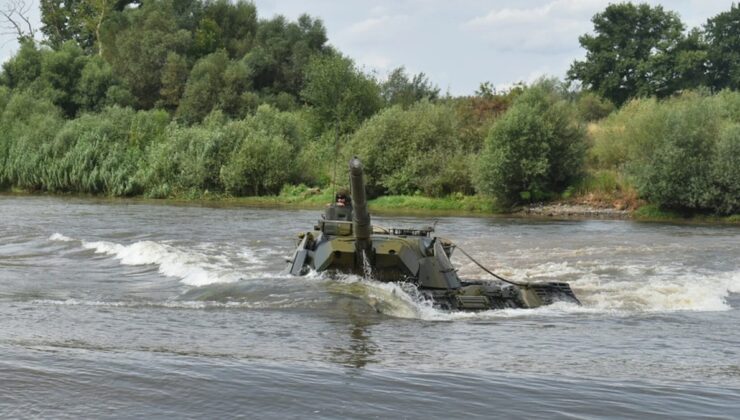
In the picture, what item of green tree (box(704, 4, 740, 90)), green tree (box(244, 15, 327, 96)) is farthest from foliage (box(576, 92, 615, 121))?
green tree (box(244, 15, 327, 96))

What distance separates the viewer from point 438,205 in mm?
53094

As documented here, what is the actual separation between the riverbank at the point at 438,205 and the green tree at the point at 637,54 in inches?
968

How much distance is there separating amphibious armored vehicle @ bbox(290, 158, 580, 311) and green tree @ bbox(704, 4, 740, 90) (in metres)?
61.3

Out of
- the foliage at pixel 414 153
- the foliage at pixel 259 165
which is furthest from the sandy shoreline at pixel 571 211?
the foliage at pixel 259 165

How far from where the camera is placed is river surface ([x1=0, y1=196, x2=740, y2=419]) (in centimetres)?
998

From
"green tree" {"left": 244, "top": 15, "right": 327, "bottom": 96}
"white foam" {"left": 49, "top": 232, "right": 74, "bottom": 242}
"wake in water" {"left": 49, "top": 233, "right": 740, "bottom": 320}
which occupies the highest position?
"green tree" {"left": 244, "top": 15, "right": 327, "bottom": 96}

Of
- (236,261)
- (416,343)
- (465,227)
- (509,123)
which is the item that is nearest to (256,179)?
(509,123)

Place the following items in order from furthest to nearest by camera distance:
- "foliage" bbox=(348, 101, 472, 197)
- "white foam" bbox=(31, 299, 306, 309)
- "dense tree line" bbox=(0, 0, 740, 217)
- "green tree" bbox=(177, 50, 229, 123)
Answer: "green tree" bbox=(177, 50, 229, 123)
"foliage" bbox=(348, 101, 472, 197)
"dense tree line" bbox=(0, 0, 740, 217)
"white foam" bbox=(31, 299, 306, 309)

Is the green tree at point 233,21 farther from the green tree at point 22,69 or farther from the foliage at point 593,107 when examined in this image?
the foliage at point 593,107

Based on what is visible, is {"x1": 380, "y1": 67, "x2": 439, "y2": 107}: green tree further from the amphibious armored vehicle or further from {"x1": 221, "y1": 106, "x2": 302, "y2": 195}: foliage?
the amphibious armored vehicle

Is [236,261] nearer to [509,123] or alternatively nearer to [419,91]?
[509,123]

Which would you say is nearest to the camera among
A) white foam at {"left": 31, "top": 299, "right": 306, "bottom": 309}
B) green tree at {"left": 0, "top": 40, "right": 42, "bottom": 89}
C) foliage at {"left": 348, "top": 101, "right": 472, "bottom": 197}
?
white foam at {"left": 31, "top": 299, "right": 306, "bottom": 309}

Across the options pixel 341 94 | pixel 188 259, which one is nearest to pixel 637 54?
pixel 341 94

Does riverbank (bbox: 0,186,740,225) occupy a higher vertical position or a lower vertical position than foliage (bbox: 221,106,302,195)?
lower
